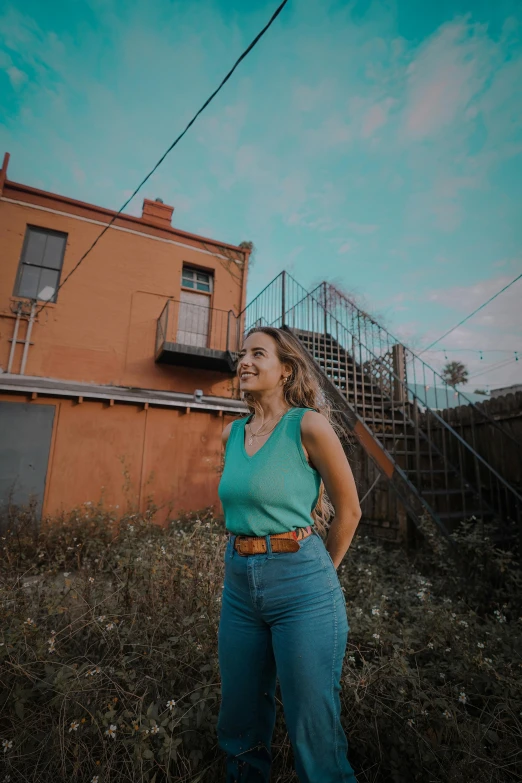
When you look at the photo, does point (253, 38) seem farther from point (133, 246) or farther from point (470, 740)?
point (133, 246)

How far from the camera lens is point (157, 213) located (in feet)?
34.6

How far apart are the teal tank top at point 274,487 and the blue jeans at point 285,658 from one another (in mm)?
79

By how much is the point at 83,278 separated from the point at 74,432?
421 centimetres

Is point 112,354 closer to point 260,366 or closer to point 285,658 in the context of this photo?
point 260,366

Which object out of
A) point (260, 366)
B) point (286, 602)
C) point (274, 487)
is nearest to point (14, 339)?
point (260, 366)

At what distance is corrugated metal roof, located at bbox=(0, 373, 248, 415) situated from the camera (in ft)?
23.2

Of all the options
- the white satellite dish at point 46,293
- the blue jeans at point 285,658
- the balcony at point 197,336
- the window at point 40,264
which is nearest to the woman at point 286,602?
the blue jeans at point 285,658

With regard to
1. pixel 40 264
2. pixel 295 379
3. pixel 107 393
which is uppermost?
pixel 40 264

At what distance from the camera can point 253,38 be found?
2.99 meters

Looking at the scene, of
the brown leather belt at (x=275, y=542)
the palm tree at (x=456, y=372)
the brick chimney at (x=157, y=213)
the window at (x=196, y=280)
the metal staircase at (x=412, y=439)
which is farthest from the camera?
the palm tree at (x=456, y=372)

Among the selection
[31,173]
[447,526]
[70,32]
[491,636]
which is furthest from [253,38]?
[31,173]

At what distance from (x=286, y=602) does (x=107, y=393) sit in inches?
288

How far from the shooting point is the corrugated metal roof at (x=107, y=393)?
23.2 feet

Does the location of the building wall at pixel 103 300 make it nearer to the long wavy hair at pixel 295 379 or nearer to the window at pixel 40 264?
the window at pixel 40 264
